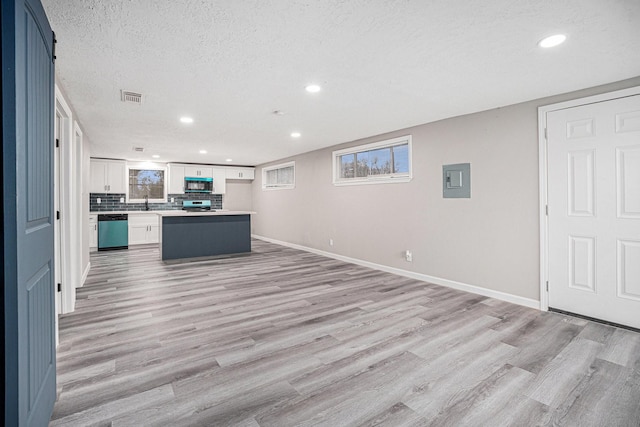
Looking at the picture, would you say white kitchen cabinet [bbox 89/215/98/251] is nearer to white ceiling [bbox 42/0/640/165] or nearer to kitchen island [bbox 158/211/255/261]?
kitchen island [bbox 158/211/255/261]

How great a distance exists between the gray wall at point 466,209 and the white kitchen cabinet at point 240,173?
14.2 ft

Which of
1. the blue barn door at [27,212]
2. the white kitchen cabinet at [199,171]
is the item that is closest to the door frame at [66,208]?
the blue barn door at [27,212]

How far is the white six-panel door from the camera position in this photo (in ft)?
9.52

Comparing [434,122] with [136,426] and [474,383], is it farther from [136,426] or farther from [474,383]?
[136,426]

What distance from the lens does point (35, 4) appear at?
1.46m

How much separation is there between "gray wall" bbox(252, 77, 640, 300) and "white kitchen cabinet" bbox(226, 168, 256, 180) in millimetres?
4337

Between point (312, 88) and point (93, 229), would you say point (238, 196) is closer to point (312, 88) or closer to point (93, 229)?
point (93, 229)

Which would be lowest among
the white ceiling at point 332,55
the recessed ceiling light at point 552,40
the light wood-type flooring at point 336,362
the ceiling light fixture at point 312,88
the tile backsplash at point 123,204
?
the light wood-type flooring at point 336,362

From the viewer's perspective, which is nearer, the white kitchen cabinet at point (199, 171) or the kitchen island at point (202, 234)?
the kitchen island at point (202, 234)

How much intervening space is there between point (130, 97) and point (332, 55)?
7.69ft

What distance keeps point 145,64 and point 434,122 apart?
142 inches

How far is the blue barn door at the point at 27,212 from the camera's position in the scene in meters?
1.17

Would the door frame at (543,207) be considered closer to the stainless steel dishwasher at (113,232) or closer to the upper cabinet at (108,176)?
the stainless steel dishwasher at (113,232)

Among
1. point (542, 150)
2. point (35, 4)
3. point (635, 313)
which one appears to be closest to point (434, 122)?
point (542, 150)
